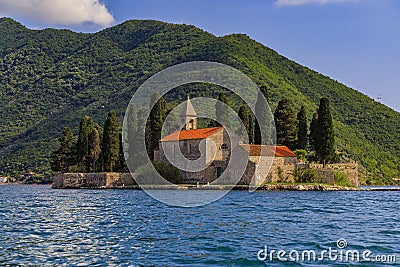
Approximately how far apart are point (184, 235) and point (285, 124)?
3992 cm

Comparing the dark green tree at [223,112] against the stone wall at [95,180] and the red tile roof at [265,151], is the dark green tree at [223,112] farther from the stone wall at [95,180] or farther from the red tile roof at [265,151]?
the stone wall at [95,180]

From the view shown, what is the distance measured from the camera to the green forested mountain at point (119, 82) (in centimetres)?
9212

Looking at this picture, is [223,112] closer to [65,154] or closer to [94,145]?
[94,145]

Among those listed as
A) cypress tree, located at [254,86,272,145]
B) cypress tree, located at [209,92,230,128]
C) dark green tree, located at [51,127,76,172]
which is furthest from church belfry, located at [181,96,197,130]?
dark green tree, located at [51,127,76,172]

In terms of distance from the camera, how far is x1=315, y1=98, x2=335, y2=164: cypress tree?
50.8 metres

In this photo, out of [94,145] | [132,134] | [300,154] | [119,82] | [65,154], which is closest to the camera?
[300,154]

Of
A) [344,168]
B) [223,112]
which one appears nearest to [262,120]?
[223,112]

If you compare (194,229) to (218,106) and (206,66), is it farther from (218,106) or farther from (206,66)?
(206,66)

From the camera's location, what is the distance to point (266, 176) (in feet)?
159

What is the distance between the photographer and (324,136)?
50.8 meters

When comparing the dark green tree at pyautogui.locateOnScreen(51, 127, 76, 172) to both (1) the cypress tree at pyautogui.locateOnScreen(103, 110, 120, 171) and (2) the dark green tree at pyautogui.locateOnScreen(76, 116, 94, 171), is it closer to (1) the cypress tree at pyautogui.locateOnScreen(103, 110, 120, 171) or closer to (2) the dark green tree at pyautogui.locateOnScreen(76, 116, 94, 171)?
(2) the dark green tree at pyautogui.locateOnScreen(76, 116, 94, 171)

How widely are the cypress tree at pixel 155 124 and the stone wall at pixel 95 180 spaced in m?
4.38

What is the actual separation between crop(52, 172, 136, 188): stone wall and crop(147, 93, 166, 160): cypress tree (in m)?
4.38

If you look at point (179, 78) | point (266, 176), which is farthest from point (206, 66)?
point (266, 176)
